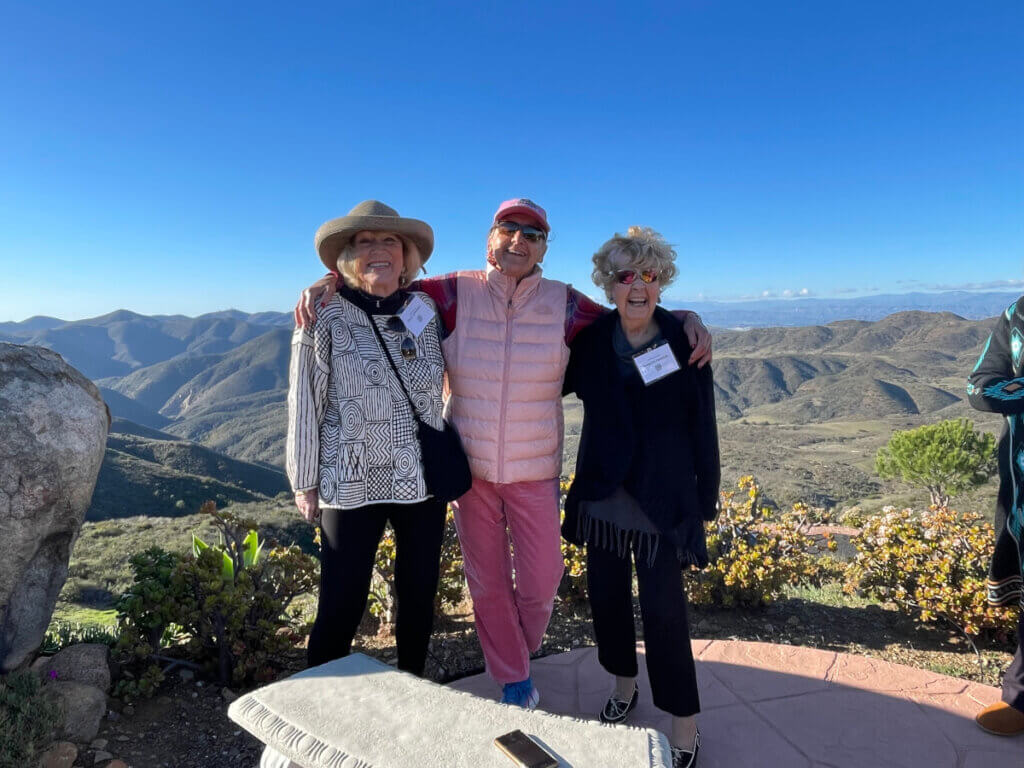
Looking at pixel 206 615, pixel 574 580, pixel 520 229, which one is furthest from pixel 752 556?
pixel 206 615

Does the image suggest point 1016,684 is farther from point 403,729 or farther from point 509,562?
point 403,729

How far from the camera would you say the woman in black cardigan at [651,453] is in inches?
96.0

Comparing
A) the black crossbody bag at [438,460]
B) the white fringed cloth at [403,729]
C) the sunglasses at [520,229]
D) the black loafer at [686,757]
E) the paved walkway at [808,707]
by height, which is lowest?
the paved walkway at [808,707]

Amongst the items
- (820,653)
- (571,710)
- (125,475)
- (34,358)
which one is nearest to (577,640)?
(571,710)

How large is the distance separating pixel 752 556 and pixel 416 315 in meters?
3.11

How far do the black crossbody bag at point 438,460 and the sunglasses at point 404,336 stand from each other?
6 centimetres

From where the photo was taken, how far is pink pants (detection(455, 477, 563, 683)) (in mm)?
2746

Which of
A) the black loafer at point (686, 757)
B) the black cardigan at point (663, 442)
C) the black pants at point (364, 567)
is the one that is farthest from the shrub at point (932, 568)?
the black pants at point (364, 567)

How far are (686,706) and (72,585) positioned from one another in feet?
50.8

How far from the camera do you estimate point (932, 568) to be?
4.08 m

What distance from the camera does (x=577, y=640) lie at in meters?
3.88

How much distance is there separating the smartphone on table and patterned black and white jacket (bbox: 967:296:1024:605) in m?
2.05

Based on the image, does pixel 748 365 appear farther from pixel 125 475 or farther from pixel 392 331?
pixel 392 331

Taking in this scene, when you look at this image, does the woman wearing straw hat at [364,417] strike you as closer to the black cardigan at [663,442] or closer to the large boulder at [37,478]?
the black cardigan at [663,442]
